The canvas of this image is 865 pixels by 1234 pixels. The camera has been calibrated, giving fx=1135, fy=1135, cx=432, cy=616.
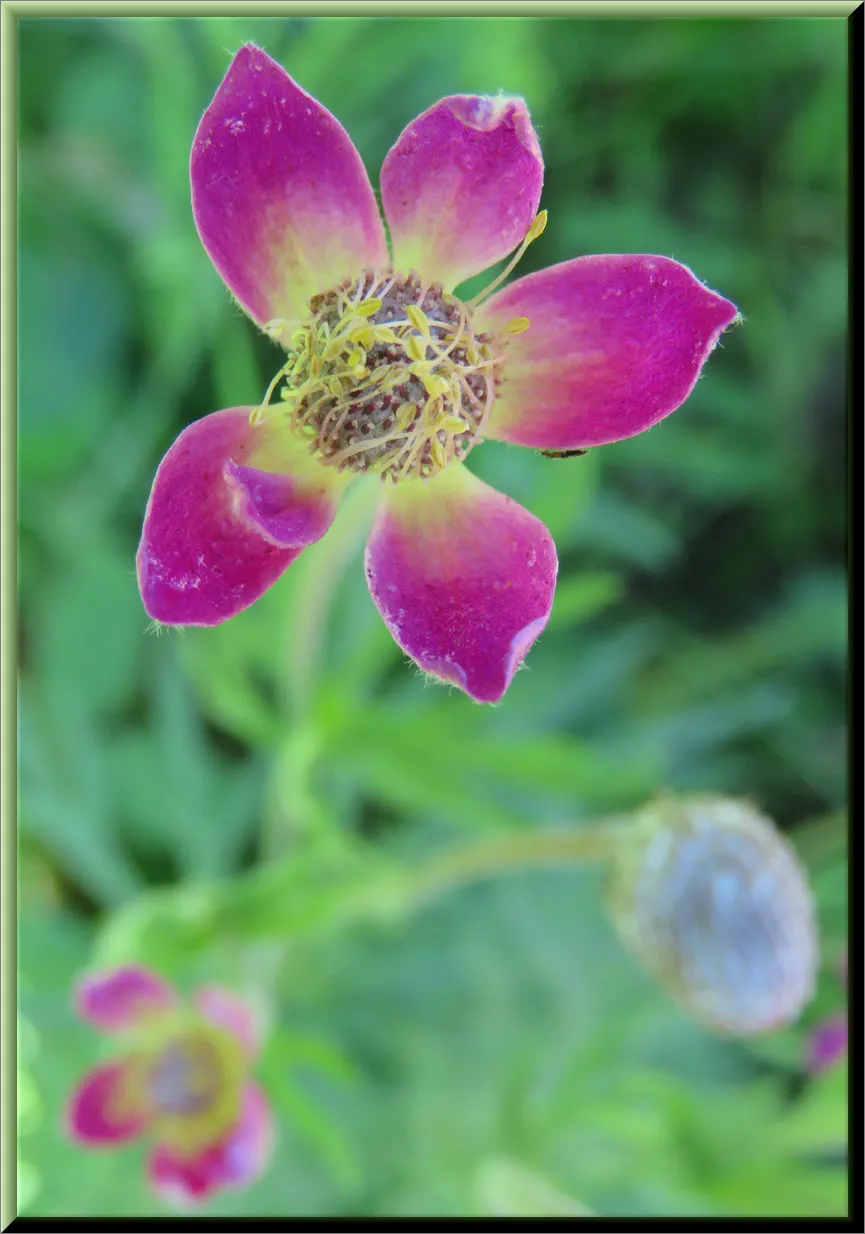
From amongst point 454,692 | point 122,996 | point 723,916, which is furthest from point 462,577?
point 454,692

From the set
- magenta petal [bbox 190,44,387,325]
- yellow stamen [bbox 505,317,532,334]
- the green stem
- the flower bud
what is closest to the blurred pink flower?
the flower bud

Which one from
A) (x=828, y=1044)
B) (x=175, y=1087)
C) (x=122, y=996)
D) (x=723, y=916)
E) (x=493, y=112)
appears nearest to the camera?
(x=493, y=112)

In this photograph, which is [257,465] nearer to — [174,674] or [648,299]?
[648,299]

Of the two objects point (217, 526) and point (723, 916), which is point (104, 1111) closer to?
point (723, 916)

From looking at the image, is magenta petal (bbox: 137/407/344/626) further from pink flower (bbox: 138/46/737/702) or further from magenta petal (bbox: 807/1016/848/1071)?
magenta petal (bbox: 807/1016/848/1071)

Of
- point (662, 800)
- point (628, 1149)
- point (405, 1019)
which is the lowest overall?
point (628, 1149)

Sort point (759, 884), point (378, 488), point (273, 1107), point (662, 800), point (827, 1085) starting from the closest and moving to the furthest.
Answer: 1. point (378, 488)
2. point (759, 884)
3. point (662, 800)
4. point (827, 1085)
5. point (273, 1107)

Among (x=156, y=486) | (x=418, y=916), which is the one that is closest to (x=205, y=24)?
(x=156, y=486)
